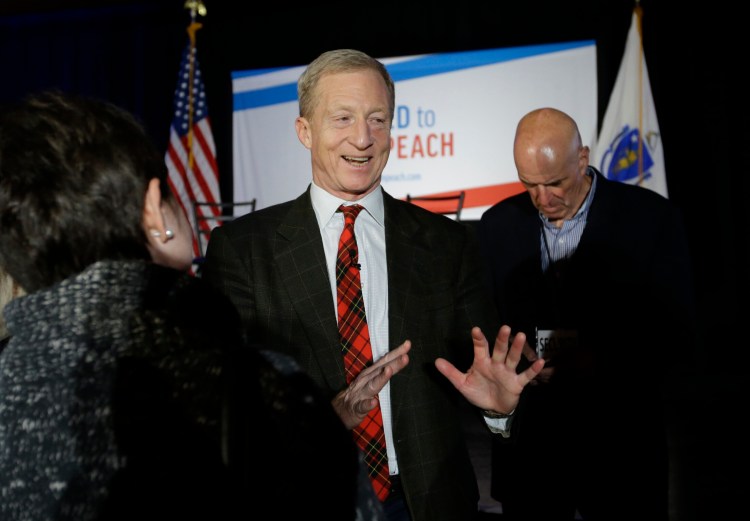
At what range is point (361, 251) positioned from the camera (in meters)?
1.63

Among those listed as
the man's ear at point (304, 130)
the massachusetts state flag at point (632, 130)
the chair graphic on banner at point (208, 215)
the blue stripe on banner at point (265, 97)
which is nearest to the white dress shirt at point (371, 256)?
the man's ear at point (304, 130)

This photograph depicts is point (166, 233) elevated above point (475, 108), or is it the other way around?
point (475, 108)

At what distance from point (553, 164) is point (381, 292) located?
3.31 ft

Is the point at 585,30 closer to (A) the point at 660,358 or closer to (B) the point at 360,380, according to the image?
(A) the point at 660,358

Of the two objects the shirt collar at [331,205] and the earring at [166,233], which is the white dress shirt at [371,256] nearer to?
the shirt collar at [331,205]

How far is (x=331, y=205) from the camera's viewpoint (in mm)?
1666

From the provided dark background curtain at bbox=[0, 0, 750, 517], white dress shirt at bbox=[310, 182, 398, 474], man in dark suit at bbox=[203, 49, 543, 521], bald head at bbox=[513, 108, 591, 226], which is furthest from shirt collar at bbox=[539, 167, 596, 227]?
dark background curtain at bbox=[0, 0, 750, 517]

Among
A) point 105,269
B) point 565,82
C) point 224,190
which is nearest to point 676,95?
point 565,82

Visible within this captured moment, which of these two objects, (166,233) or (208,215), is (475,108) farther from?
(166,233)

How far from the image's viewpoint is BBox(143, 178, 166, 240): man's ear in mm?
929

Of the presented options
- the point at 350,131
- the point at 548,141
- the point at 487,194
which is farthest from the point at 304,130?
the point at 487,194

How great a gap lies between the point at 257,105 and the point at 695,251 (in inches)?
180

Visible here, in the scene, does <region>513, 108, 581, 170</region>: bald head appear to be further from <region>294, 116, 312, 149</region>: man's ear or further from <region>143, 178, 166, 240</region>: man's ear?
<region>143, 178, 166, 240</region>: man's ear

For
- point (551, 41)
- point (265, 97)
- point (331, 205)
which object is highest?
point (551, 41)
